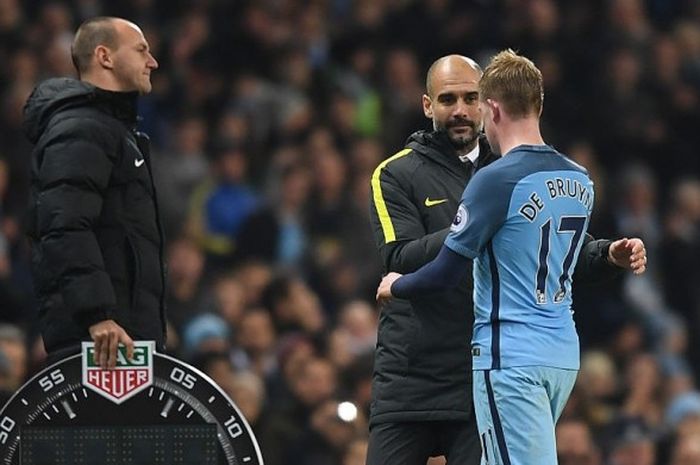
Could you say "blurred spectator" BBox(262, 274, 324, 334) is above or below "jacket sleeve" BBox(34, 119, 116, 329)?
above

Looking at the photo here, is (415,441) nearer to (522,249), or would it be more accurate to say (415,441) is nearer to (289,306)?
(522,249)

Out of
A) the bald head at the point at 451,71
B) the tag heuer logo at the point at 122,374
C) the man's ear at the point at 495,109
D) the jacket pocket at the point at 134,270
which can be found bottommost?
the tag heuer logo at the point at 122,374

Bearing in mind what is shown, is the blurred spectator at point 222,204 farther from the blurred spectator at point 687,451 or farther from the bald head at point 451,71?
the bald head at point 451,71

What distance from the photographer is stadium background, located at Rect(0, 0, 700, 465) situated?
10.2 metres

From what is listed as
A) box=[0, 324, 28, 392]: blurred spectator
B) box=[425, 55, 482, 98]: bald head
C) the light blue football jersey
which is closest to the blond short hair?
the light blue football jersey

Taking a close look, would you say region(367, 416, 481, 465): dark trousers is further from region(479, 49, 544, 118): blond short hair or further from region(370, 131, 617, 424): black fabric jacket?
region(479, 49, 544, 118): blond short hair

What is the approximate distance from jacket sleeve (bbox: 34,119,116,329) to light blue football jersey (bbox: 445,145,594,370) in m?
1.22

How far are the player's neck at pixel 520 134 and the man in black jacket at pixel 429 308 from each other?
19.2 inches

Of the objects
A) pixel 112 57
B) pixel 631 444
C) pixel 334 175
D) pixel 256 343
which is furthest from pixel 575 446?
pixel 112 57

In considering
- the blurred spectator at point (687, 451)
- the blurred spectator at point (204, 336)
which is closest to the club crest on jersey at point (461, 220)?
the blurred spectator at point (204, 336)

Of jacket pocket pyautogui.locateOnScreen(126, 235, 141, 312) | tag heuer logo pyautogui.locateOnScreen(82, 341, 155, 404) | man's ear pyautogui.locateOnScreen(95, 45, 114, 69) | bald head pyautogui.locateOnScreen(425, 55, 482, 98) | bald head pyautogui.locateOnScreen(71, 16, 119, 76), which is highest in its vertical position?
bald head pyautogui.locateOnScreen(71, 16, 119, 76)

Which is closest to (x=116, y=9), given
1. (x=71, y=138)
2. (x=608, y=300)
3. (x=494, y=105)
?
(x=608, y=300)

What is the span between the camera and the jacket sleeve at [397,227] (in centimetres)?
618

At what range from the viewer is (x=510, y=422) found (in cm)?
564
